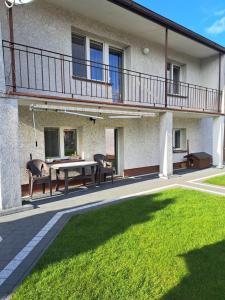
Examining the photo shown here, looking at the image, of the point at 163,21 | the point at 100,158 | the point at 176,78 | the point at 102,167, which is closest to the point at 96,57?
the point at 163,21

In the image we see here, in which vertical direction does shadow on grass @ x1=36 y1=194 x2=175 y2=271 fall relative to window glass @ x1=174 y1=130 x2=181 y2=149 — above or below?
below

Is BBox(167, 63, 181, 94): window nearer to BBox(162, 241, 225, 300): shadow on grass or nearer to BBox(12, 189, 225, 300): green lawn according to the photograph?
BBox(12, 189, 225, 300): green lawn

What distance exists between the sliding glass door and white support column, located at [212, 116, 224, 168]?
5507mm

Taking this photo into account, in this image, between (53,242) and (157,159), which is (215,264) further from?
(157,159)

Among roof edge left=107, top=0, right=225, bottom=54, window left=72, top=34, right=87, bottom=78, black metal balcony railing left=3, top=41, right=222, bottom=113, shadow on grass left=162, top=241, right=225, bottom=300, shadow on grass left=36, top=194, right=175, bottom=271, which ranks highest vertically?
roof edge left=107, top=0, right=225, bottom=54

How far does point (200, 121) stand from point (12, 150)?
10.8 meters

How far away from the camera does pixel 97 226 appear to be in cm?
445

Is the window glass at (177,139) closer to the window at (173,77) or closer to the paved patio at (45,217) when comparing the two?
the window at (173,77)

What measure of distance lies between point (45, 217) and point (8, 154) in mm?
1645

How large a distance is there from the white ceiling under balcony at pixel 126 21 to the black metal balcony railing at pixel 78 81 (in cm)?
150

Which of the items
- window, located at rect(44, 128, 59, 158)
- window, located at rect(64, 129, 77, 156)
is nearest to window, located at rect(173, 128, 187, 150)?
window, located at rect(64, 129, 77, 156)

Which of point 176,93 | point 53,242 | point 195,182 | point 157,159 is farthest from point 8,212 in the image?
point 176,93

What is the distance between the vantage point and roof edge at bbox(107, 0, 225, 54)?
6.84 meters

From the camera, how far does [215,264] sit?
312cm
